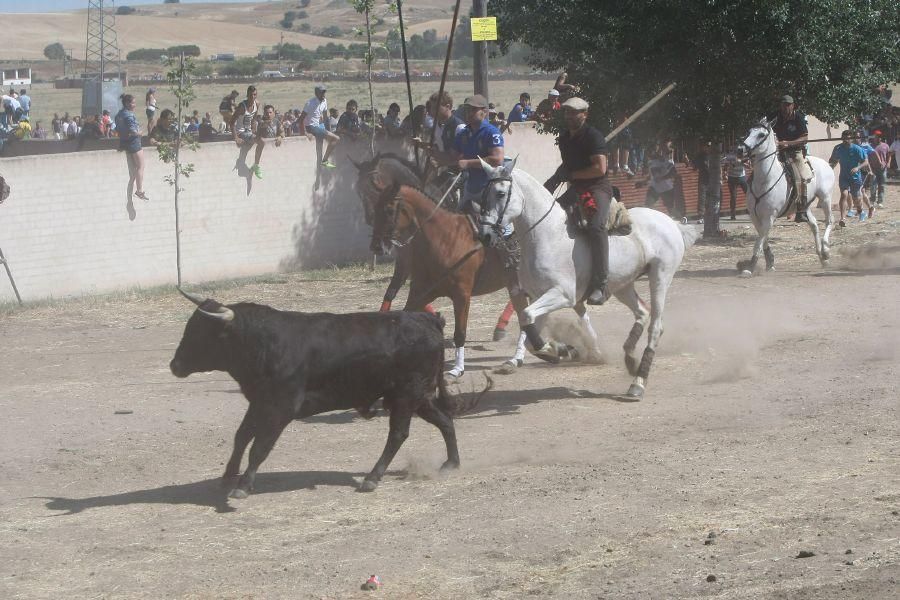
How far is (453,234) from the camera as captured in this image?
1143 cm

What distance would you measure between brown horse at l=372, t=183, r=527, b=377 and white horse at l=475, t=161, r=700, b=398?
703 mm

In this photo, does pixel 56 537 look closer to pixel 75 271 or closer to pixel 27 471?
pixel 27 471

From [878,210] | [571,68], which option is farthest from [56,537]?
[878,210]

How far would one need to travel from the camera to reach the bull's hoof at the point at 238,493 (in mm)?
8266

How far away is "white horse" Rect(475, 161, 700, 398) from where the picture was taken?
10.5m

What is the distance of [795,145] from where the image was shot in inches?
736

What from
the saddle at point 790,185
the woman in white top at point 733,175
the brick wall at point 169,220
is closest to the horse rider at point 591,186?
the saddle at point 790,185

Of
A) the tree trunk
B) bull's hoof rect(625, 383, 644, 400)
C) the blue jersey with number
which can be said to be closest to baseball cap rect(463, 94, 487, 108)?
the blue jersey with number

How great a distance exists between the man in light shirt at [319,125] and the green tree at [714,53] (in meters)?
3.51

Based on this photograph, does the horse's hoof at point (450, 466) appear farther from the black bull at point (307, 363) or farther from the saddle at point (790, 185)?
the saddle at point (790, 185)

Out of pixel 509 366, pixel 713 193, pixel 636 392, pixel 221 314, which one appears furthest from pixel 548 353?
pixel 713 193

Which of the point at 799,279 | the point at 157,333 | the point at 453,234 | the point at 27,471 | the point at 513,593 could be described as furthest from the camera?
the point at 799,279

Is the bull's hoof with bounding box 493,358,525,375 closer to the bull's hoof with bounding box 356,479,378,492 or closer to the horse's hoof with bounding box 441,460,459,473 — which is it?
the horse's hoof with bounding box 441,460,459,473

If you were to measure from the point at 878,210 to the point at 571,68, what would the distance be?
30.0 ft
